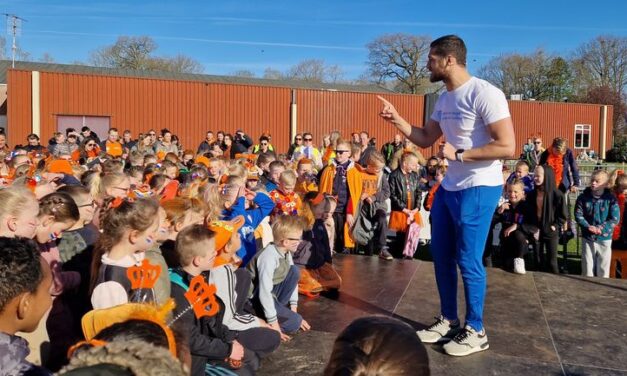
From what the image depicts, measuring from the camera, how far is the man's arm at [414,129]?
3.82 meters

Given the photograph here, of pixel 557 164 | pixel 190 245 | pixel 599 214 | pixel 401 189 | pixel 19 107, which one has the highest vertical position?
pixel 19 107

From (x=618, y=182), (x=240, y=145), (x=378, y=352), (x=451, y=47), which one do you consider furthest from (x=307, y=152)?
(x=378, y=352)

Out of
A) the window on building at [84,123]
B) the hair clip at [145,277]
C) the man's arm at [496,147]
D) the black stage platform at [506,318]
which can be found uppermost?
the window on building at [84,123]

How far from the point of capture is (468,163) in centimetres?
346

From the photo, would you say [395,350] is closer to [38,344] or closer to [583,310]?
[38,344]

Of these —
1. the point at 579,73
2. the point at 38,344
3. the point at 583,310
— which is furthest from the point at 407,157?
the point at 579,73

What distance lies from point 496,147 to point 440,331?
1.32 m

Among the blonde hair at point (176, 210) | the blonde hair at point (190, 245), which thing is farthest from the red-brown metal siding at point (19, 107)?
the blonde hair at point (190, 245)

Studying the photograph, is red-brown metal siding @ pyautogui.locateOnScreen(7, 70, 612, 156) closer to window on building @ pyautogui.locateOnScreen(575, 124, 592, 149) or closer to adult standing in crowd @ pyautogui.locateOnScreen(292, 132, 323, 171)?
adult standing in crowd @ pyautogui.locateOnScreen(292, 132, 323, 171)

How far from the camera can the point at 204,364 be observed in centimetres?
312

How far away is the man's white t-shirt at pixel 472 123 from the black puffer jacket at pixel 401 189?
433 cm

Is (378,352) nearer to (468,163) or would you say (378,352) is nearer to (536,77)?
(468,163)

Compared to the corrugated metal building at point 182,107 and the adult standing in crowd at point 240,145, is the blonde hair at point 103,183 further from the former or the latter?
the corrugated metal building at point 182,107

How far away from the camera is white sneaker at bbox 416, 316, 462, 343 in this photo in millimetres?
3758
